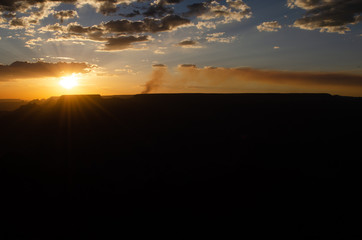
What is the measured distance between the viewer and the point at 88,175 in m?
22.1

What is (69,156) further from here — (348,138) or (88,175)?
(348,138)

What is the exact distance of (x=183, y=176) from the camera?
21.0 m

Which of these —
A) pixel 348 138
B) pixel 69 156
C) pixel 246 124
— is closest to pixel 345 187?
pixel 348 138

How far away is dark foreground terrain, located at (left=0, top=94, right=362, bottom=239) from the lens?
15102mm

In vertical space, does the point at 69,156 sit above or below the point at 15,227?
above

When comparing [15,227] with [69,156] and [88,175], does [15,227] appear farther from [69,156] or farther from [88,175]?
[69,156]

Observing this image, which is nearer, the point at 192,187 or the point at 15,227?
the point at 15,227

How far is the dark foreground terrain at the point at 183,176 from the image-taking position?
595 inches

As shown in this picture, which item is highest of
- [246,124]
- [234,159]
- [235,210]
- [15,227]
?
[246,124]

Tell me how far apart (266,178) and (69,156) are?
809 inches

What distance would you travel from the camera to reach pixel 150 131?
1350 inches

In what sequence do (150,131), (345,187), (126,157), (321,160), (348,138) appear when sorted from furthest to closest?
1. (150,131)
2. (348,138)
3. (126,157)
4. (321,160)
5. (345,187)

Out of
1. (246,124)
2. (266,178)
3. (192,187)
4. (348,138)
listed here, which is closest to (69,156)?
(192,187)

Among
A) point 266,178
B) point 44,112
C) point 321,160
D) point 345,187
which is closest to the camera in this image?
point 345,187
